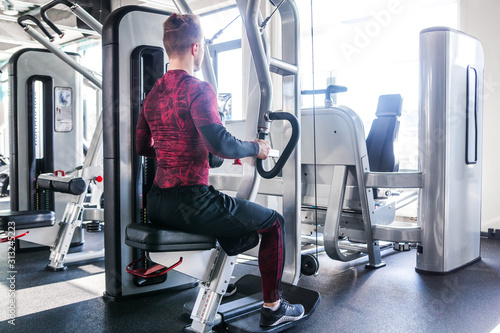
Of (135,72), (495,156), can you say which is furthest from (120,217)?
(495,156)

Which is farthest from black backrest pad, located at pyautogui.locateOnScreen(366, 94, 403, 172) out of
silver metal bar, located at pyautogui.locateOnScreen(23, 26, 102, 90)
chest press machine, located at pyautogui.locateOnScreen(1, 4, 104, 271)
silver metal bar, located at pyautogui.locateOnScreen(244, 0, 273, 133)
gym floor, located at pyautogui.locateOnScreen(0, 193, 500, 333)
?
chest press machine, located at pyautogui.locateOnScreen(1, 4, 104, 271)

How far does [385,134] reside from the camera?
376 cm

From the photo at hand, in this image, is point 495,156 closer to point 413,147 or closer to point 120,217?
point 413,147

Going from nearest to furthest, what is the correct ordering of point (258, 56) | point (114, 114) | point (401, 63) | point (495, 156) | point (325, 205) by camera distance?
point (258, 56), point (114, 114), point (325, 205), point (495, 156), point (401, 63)

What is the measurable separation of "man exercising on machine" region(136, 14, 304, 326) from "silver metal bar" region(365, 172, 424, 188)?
1510 millimetres

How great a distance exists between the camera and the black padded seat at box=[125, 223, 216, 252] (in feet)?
6.16

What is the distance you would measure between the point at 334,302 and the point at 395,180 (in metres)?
1.10

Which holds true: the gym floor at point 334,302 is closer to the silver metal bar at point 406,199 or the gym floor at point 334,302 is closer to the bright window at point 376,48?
the silver metal bar at point 406,199

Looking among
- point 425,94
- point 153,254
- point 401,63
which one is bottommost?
point 153,254

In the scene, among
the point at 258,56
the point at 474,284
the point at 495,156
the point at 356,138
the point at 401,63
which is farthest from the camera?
the point at 401,63

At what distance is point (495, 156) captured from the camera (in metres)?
4.63

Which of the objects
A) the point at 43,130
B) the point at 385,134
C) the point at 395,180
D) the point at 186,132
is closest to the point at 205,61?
the point at 186,132

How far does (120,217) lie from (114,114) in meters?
0.62

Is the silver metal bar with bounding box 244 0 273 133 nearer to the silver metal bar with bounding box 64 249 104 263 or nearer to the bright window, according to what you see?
the silver metal bar with bounding box 64 249 104 263
